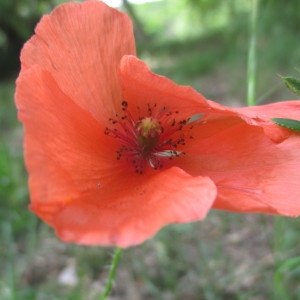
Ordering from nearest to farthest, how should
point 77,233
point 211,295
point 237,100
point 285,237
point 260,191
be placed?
1. point 77,233
2. point 260,191
3. point 211,295
4. point 285,237
5. point 237,100

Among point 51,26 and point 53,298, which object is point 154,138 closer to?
point 51,26

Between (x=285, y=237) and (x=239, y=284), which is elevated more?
(x=285, y=237)

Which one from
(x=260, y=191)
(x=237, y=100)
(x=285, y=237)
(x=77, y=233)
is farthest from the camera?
(x=237, y=100)

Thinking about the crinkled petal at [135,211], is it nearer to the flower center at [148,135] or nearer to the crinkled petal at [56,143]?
the crinkled petal at [56,143]

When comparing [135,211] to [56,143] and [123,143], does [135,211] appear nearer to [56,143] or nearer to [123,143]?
[56,143]

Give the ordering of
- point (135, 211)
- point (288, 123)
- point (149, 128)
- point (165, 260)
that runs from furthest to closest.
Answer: point (165, 260)
point (149, 128)
point (288, 123)
point (135, 211)

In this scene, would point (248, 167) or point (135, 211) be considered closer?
point (135, 211)

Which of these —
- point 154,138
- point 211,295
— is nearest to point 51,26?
point 154,138

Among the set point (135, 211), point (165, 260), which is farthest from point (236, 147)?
point (165, 260)
